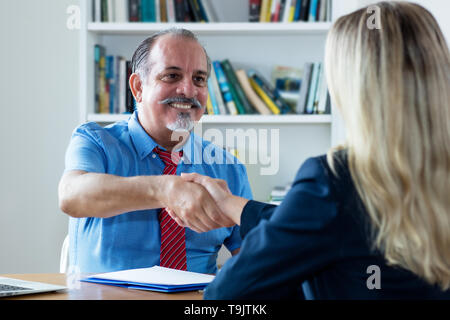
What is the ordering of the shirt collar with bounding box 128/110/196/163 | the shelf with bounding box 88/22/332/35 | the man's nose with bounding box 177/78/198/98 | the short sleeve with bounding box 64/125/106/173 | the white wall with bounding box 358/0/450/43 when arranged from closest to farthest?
the short sleeve with bounding box 64/125/106/173 < the shirt collar with bounding box 128/110/196/163 < the man's nose with bounding box 177/78/198/98 < the white wall with bounding box 358/0/450/43 < the shelf with bounding box 88/22/332/35

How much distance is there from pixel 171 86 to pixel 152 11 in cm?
104

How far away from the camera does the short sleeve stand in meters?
1.55

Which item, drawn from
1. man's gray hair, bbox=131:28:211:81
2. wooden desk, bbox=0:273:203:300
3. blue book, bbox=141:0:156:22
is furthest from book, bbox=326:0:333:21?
wooden desk, bbox=0:273:203:300

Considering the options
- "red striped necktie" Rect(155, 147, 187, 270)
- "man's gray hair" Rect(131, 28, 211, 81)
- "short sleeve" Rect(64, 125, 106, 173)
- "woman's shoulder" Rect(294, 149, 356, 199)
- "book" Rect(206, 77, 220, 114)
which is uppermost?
"man's gray hair" Rect(131, 28, 211, 81)

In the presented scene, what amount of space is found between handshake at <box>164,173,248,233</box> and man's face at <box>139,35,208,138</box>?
1.71ft

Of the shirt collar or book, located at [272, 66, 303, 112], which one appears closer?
the shirt collar

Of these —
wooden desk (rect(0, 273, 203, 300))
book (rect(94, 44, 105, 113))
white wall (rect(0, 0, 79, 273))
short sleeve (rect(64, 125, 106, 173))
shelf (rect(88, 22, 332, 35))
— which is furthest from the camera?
white wall (rect(0, 0, 79, 273))

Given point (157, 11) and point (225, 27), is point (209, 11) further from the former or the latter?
point (157, 11)

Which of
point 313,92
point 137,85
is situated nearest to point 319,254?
point 137,85

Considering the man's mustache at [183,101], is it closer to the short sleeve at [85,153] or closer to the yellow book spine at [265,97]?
the short sleeve at [85,153]

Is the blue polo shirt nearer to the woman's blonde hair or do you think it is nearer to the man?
the man

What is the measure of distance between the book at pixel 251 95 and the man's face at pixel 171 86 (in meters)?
0.87

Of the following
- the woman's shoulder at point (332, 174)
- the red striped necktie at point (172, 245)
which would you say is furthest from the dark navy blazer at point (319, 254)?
the red striped necktie at point (172, 245)
